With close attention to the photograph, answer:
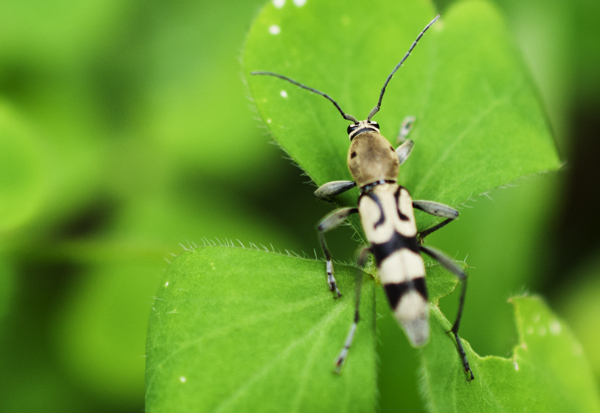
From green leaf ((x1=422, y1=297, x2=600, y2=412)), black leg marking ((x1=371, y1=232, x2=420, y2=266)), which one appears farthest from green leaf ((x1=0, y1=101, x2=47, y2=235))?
green leaf ((x1=422, y1=297, x2=600, y2=412))

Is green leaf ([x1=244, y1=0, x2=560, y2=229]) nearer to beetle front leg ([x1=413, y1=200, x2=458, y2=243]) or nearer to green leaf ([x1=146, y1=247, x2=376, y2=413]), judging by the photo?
beetle front leg ([x1=413, y1=200, x2=458, y2=243])

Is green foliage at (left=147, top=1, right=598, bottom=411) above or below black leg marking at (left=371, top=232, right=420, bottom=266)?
above

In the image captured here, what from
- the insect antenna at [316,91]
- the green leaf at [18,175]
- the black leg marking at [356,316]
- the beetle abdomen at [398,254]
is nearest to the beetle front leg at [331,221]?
the beetle abdomen at [398,254]

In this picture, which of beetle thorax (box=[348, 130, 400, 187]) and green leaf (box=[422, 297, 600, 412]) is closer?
green leaf (box=[422, 297, 600, 412])

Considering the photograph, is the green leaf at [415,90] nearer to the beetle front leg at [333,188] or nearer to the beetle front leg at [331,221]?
the beetle front leg at [333,188]

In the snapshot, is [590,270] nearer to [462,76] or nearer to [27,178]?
[462,76]

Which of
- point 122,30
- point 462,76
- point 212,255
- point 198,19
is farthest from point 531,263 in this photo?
point 122,30

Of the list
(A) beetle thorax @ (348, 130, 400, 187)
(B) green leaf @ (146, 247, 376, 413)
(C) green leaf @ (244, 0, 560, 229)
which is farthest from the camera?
(C) green leaf @ (244, 0, 560, 229)
